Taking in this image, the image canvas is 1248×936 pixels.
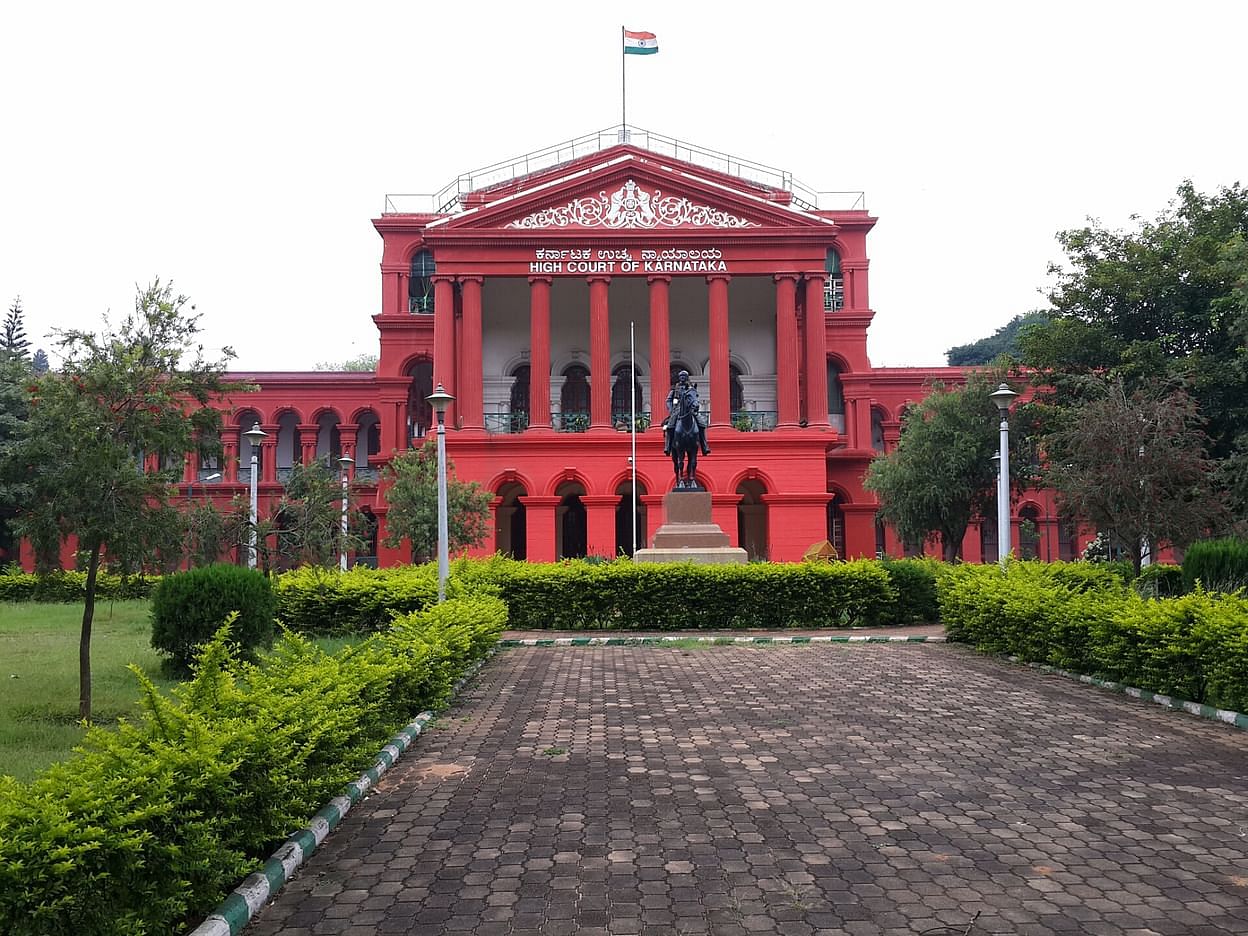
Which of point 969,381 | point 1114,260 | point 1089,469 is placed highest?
point 1114,260

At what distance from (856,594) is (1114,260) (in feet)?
45.9

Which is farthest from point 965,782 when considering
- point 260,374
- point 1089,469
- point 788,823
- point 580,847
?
point 260,374

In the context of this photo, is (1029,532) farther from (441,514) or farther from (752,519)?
(441,514)

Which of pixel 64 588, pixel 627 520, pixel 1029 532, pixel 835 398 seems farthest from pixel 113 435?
pixel 1029 532

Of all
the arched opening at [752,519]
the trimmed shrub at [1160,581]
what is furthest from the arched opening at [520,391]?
the trimmed shrub at [1160,581]

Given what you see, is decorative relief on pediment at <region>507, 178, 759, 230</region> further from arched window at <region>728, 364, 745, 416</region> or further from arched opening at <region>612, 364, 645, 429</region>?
arched window at <region>728, 364, 745, 416</region>

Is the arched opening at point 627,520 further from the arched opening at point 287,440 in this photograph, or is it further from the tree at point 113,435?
the tree at point 113,435

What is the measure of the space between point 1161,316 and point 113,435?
24556 millimetres

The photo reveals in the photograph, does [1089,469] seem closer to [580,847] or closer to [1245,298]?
[1245,298]

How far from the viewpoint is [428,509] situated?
930 inches

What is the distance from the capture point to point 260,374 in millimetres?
36469

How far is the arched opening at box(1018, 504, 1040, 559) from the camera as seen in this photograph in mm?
36463

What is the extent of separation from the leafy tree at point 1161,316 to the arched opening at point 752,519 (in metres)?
9.84

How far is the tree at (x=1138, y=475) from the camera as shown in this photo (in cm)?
1642
